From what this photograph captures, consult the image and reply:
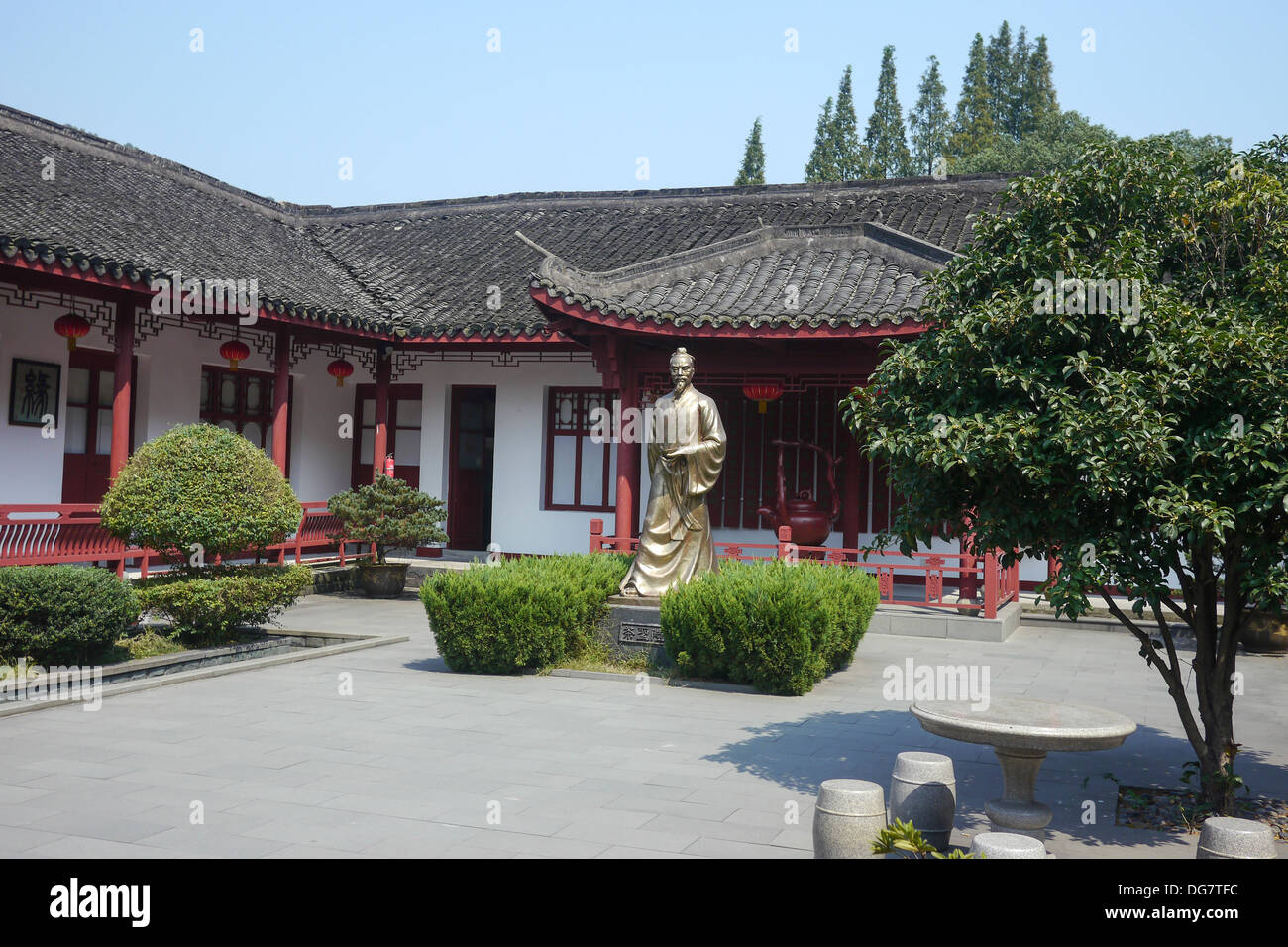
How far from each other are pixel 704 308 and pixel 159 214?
707cm

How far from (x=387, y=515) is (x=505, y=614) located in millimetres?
5366

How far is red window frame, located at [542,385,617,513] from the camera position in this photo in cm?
1478

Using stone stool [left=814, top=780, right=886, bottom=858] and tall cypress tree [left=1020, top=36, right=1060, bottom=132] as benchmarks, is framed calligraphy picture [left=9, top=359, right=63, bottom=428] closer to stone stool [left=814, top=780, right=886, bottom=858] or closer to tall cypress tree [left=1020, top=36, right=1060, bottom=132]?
stone stool [left=814, top=780, right=886, bottom=858]

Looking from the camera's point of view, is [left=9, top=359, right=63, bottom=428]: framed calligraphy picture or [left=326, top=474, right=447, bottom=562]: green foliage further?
[left=326, top=474, right=447, bottom=562]: green foliage

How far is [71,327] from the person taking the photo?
1130 cm

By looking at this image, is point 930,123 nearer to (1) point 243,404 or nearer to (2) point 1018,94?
(2) point 1018,94

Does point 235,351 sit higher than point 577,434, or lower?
higher

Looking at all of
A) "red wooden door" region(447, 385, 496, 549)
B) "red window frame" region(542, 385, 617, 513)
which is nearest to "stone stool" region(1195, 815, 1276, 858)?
"red window frame" region(542, 385, 617, 513)

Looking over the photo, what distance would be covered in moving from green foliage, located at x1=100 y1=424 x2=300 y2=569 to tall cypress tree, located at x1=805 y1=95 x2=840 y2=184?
3439cm

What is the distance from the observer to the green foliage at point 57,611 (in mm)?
7695

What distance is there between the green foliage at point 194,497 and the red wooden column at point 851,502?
6627 mm

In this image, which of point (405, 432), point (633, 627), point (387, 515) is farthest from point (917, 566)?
point (405, 432)

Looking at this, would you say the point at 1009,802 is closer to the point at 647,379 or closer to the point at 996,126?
the point at 647,379

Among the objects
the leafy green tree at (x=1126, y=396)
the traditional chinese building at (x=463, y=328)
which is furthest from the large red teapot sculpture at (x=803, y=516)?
the leafy green tree at (x=1126, y=396)
